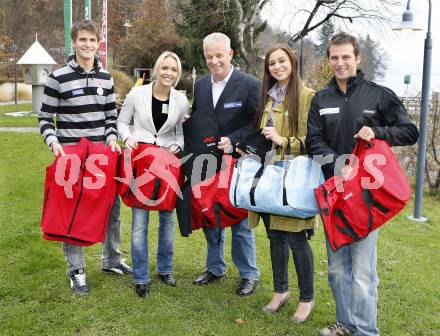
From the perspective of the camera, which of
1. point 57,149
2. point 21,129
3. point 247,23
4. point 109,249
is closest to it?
point 57,149

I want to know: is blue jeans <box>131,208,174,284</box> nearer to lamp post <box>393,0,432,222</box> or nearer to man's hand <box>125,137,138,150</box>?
man's hand <box>125,137,138,150</box>

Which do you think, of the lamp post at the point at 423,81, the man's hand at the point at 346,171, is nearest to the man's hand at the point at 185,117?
the man's hand at the point at 346,171

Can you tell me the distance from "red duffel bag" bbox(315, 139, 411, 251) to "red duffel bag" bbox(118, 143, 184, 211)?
1356 millimetres

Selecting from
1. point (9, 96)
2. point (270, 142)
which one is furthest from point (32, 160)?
point (9, 96)

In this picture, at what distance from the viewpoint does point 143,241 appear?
4.07 metres

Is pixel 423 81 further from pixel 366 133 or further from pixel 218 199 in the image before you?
pixel 366 133

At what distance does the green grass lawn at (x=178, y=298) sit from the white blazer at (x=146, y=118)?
4.33ft

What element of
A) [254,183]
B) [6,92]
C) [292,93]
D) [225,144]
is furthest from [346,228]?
[6,92]

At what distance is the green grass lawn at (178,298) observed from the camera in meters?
3.61

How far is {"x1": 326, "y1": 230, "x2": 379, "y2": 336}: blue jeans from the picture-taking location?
3152mm

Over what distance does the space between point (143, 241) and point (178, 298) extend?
564 millimetres

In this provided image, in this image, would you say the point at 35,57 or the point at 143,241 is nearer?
Answer: the point at 143,241

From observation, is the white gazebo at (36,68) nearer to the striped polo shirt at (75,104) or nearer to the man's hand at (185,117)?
the striped polo shirt at (75,104)

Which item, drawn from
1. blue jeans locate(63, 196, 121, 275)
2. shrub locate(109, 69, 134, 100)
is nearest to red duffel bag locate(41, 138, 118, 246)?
blue jeans locate(63, 196, 121, 275)
